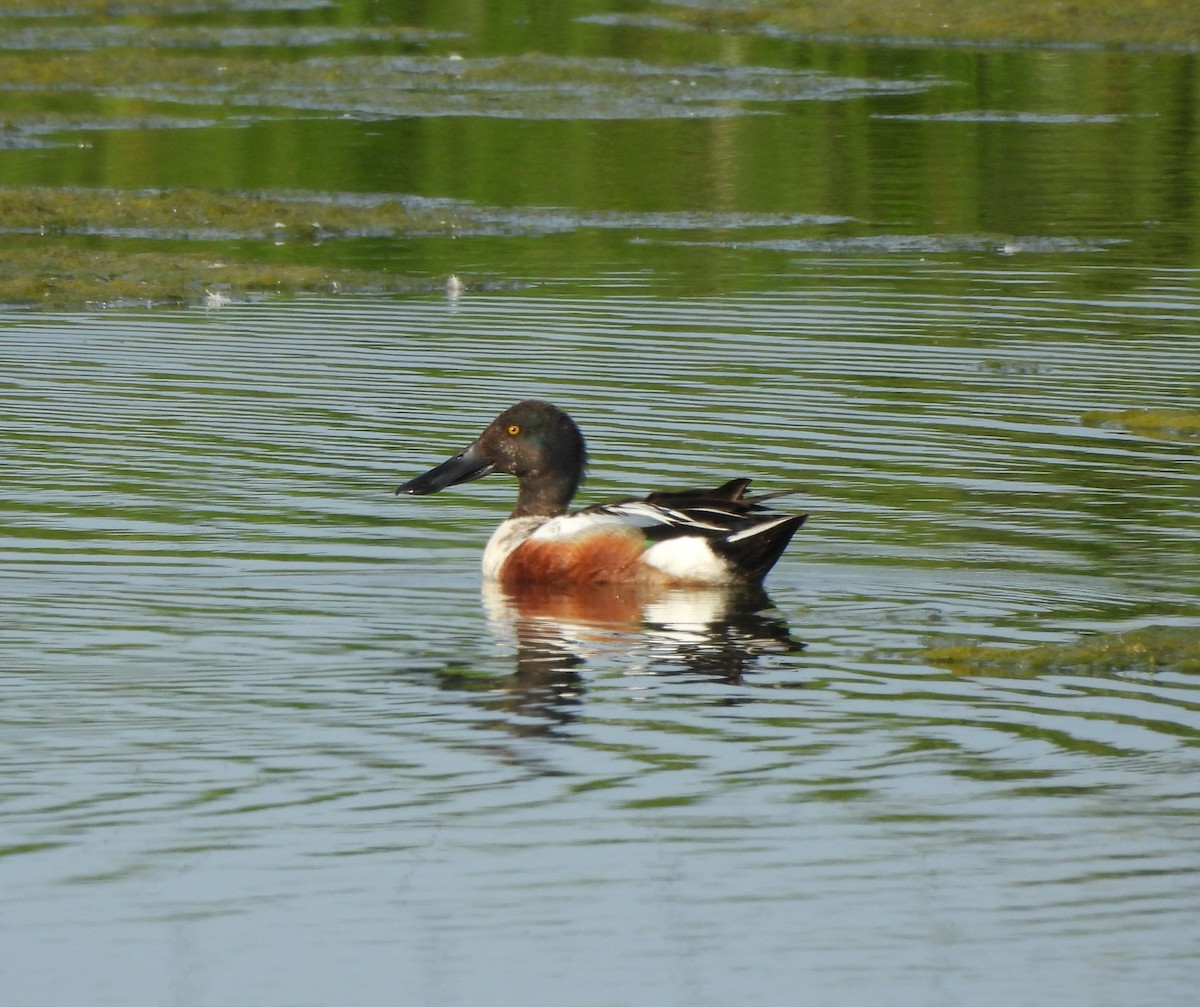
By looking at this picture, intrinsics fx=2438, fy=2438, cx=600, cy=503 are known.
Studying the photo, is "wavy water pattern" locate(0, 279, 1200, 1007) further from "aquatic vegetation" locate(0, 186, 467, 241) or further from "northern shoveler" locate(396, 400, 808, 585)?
→ "aquatic vegetation" locate(0, 186, 467, 241)

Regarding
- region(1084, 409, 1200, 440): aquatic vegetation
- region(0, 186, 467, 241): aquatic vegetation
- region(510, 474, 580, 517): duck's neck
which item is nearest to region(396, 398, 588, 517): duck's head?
region(510, 474, 580, 517): duck's neck

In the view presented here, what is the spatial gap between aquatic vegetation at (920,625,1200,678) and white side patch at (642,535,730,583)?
4.90ft

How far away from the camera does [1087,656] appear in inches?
299

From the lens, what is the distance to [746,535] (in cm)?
891

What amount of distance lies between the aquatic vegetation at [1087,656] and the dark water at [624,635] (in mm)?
46

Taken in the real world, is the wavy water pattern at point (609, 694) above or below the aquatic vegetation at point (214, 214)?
below

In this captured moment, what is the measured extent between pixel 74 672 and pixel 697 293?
8.96 m

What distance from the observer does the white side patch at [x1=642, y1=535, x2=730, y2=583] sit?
909 centimetres

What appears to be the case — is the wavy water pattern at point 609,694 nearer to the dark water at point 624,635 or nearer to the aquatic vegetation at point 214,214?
the dark water at point 624,635

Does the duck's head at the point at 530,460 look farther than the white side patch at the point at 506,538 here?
Yes

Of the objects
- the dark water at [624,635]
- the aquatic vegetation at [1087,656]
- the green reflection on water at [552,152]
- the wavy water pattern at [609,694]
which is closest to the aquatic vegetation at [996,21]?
the green reflection on water at [552,152]

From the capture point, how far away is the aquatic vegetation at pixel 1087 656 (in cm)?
754

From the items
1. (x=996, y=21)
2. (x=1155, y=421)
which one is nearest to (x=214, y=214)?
(x=1155, y=421)

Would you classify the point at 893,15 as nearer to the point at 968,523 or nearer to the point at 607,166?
the point at 607,166
